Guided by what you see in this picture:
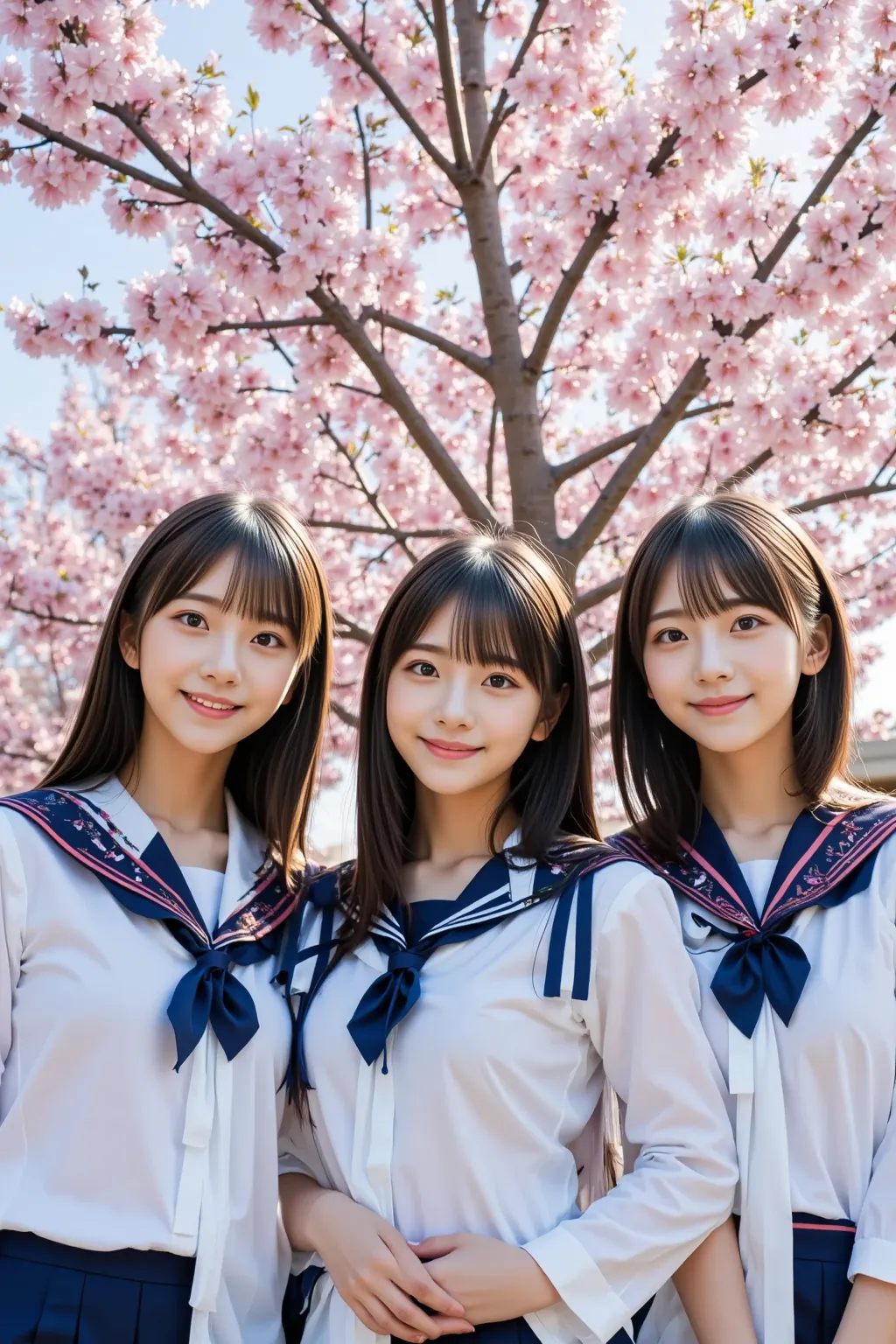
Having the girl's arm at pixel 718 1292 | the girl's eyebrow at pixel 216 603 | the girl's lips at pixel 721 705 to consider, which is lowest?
the girl's arm at pixel 718 1292

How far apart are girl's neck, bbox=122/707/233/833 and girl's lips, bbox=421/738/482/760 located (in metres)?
0.49

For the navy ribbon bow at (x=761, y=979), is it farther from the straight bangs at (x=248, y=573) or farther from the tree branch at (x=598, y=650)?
the tree branch at (x=598, y=650)

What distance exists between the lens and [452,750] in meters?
1.91

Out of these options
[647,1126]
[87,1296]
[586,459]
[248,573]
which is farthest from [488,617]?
[586,459]

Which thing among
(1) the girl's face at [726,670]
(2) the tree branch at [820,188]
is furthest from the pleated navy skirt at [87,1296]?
(2) the tree branch at [820,188]

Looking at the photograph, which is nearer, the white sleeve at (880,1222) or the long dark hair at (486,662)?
the white sleeve at (880,1222)

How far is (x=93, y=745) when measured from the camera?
2.09m

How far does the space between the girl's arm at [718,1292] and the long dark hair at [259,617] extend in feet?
3.06

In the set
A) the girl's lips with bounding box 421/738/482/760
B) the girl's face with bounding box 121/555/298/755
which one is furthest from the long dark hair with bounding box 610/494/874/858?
the girl's face with bounding box 121/555/298/755

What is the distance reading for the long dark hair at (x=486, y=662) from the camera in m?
1.95

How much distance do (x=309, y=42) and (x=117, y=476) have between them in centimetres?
237

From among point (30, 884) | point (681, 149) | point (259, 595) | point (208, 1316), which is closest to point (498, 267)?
point (681, 149)

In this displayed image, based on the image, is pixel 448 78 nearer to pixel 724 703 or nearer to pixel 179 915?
pixel 724 703

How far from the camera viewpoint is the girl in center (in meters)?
Result: 1.62
